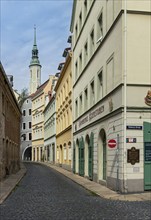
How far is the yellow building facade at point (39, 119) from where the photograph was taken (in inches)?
3115

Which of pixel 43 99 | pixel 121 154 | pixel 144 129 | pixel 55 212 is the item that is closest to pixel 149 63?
pixel 144 129

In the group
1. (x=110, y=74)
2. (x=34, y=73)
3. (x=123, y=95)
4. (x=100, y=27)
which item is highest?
(x=34, y=73)

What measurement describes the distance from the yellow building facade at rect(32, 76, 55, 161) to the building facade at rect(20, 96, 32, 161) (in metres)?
6.39

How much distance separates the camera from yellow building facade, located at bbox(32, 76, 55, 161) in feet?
260

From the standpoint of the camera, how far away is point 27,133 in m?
98.2

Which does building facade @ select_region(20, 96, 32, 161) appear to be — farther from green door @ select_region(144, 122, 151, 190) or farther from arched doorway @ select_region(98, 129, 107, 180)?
green door @ select_region(144, 122, 151, 190)

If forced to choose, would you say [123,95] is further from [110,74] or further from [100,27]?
[100,27]

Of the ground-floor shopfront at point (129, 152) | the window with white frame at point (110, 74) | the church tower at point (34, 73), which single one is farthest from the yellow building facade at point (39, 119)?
the ground-floor shopfront at point (129, 152)

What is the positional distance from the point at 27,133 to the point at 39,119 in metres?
14.1

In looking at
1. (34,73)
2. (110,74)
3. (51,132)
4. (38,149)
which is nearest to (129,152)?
(110,74)

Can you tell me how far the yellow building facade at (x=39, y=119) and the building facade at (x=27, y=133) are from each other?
639 centimetres

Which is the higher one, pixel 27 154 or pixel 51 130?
pixel 51 130

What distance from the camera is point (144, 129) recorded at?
18.2m

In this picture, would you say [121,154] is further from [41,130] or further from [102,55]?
[41,130]
